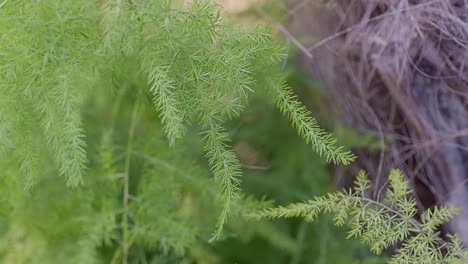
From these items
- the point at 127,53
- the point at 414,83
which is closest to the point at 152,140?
the point at 127,53

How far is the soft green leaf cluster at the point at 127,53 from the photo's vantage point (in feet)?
1.96

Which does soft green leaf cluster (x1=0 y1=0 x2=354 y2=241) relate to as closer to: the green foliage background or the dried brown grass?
the green foliage background

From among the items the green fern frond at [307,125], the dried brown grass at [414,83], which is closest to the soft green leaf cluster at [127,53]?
the green fern frond at [307,125]

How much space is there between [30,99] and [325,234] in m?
0.53

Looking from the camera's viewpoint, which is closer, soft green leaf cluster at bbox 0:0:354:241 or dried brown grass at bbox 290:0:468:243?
soft green leaf cluster at bbox 0:0:354:241

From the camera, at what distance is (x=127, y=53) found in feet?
2.08

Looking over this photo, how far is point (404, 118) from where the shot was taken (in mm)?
783

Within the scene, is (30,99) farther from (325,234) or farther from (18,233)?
(325,234)

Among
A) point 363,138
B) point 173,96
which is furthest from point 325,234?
point 173,96

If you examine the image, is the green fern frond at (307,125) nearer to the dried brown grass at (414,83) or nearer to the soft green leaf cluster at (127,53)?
the soft green leaf cluster at (127,53)

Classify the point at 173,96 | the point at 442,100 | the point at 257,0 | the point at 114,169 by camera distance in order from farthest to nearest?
1. the point at 257,0
2. the point at 114,169
3. the point at 442,100
4. the point at 173,96

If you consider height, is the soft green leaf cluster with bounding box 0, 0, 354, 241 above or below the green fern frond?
above

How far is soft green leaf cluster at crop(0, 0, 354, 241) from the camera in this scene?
60 cm

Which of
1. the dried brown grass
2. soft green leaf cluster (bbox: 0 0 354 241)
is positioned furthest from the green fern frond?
the dried brown grass
